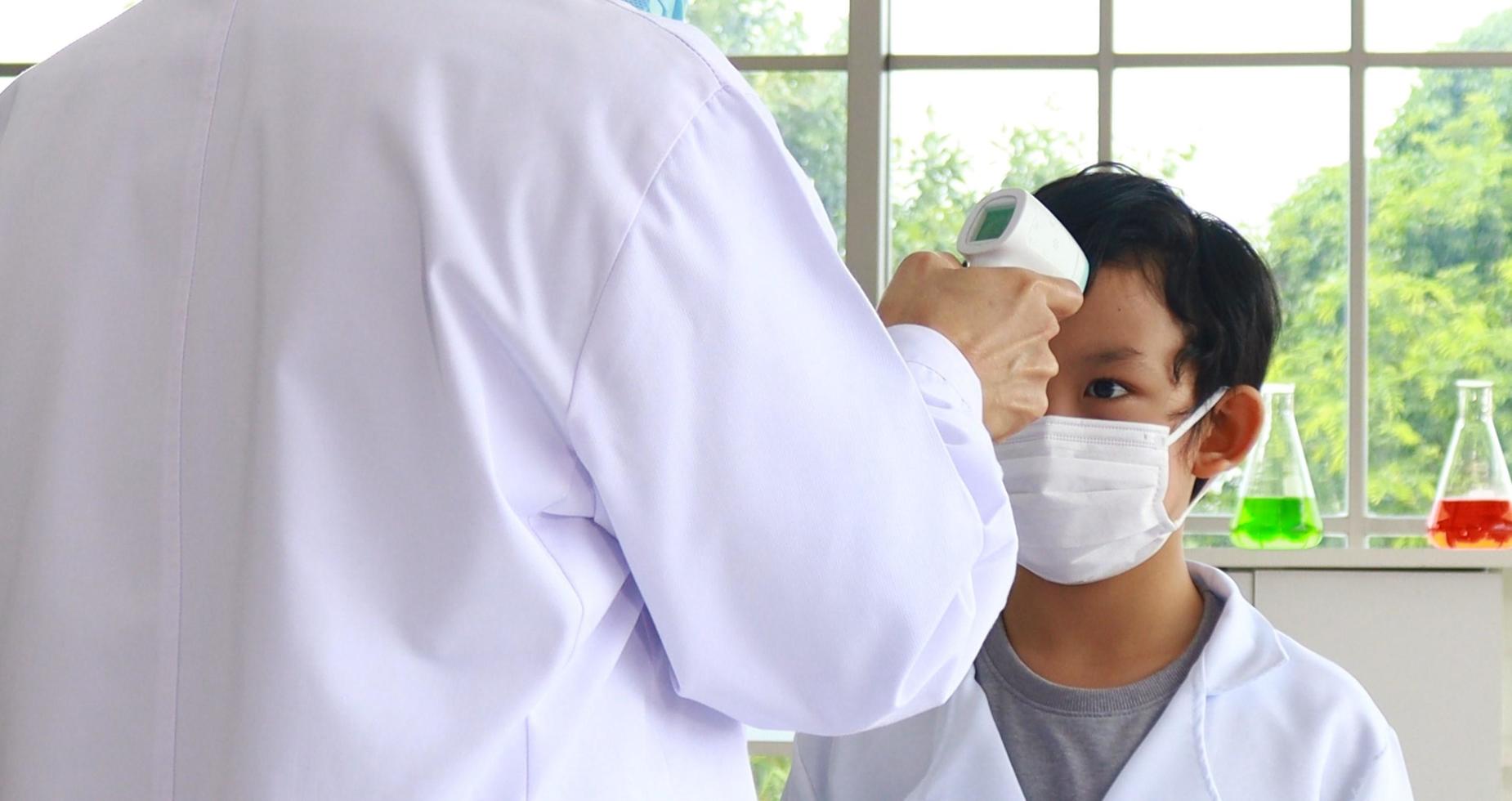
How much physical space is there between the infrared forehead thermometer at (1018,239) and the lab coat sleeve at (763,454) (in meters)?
0.24

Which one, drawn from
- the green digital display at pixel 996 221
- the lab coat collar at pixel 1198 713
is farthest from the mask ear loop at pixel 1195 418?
the green digital display at pixel 996 221

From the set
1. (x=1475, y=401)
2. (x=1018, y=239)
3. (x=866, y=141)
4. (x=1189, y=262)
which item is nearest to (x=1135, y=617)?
(x=1189, y=262)

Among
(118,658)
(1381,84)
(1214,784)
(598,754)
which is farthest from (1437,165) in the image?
(118,658)

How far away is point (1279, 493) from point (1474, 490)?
27 cm

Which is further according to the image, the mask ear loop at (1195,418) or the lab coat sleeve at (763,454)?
the mask ear loop at (1195,418)

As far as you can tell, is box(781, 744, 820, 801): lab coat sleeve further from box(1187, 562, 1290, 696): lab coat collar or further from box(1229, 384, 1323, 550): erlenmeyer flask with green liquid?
box(1229, 384, 1323, 550): erlenmeyer flask with green liquid

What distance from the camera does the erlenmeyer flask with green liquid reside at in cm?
197

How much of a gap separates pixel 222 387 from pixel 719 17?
6.07ft

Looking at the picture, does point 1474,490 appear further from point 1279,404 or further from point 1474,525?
point 1279,404

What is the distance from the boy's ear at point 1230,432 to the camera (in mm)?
1278

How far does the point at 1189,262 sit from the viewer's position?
1.29 m

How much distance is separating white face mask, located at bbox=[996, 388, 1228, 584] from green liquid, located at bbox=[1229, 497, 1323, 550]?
31.7 inches

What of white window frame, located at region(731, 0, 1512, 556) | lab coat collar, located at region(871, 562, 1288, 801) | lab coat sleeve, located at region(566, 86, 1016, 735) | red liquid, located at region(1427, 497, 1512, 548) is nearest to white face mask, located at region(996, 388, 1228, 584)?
lab coat collar, located at region(871, 562, 1288, 801)

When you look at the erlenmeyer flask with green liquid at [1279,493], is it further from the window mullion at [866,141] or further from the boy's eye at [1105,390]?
the boy's eye at [1105,390]
